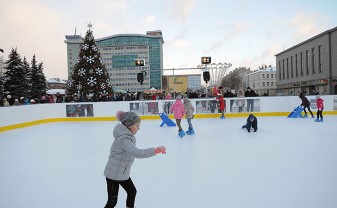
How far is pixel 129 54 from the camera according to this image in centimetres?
11162

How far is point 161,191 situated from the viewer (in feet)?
13.0

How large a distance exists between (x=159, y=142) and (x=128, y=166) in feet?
17.7

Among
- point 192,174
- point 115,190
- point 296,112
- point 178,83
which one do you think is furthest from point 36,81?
point 115,190

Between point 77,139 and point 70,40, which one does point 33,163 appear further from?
point 70,40

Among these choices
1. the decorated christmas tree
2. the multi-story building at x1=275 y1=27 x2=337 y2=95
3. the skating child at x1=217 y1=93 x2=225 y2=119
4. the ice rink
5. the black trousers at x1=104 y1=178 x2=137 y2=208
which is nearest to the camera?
the black trousers at x1=104 y1=178 x2=137 y2=208

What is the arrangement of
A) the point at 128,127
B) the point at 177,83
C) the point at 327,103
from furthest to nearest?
the point at 177,83 → the point at 327,103 → the point at 128,127

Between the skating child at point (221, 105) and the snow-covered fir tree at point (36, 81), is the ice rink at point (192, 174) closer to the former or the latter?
the skating child at point (221, 105)

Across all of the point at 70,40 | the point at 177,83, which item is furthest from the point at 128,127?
the point at 70,40

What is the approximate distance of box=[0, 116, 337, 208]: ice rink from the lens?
3.62 m

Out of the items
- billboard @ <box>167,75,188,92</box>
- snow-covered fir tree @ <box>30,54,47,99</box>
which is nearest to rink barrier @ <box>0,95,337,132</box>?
billboard @ <box>167,75,188,92</box>

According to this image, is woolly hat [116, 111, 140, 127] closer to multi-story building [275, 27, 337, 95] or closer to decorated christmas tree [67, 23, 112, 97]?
decorated christmas tree [67, 23, 112, 97]

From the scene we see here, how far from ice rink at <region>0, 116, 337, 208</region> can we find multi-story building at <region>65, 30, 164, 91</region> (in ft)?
329

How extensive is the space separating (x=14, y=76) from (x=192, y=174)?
3192cm

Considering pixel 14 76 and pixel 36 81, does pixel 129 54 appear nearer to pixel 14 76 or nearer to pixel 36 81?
pixel 36 81
